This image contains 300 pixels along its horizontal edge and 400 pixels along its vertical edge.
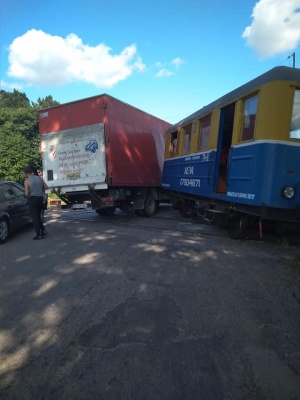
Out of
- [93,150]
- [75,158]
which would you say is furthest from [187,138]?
[75,158]

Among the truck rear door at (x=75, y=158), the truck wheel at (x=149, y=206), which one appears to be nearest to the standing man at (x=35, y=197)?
the truck rear door at (x=75, y=158)

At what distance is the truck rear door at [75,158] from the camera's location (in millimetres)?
9438

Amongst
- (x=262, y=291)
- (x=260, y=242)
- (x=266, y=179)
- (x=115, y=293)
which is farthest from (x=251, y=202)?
(x=115, y=293)

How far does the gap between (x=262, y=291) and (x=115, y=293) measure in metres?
2.00

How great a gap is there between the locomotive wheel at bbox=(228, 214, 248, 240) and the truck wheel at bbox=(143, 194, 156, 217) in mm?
4609

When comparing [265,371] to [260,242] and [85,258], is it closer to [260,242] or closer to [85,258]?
[85,258]

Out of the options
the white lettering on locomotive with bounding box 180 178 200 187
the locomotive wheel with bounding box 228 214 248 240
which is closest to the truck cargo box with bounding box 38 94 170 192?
the white lettering on locomotive with bounding box 180 178 200 187

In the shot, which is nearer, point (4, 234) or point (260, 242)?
point (260, 242)

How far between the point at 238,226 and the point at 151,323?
430 centimetres

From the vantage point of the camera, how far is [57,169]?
10.1 metres

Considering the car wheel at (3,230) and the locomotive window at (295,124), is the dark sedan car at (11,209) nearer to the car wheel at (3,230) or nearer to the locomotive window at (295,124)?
the car wheel at (3,230)

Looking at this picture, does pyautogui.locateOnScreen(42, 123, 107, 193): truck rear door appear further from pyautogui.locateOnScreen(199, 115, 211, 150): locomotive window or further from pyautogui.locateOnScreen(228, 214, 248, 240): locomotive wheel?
pyautogui.locateOnScreen(228, 214, 248, 240): locomotive wheel

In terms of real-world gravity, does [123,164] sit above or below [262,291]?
above

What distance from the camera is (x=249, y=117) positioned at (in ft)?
21.3
